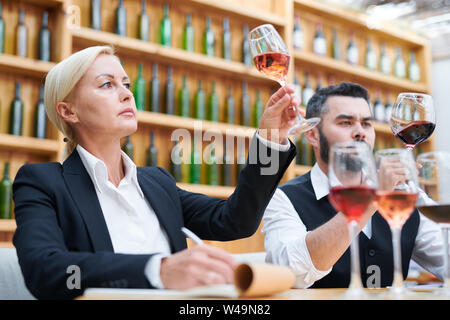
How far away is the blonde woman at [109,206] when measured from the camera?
0.76m

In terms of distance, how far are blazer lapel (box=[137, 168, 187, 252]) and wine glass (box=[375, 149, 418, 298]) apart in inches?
25.8

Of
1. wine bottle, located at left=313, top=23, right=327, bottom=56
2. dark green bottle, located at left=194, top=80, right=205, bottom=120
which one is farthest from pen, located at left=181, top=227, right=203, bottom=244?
wine bottle, located at left=313, top=23, right=327, bottom=56

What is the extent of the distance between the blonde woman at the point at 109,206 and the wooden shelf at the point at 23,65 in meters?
1.13

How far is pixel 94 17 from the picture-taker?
2.70 m

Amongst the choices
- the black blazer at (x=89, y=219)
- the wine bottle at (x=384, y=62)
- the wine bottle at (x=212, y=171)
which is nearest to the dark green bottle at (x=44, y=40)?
the wine bottle at (x=212, y=171)

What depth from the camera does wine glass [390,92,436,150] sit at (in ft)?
3.48

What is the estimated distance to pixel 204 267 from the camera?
698mm

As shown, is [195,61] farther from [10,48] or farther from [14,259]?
[14,259]

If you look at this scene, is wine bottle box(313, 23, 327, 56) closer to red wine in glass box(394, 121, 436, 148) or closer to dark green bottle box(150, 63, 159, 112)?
dark green bottle box(150, 63, 159, 112)

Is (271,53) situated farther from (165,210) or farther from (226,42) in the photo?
(226,42)

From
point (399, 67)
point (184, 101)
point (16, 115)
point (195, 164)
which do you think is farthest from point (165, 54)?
point (399, 67)

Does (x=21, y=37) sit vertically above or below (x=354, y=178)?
above

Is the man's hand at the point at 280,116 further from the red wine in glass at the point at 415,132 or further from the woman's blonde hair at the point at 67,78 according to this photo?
the woman's blonde hair at the point at 67,78

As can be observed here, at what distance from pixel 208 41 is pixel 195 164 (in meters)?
0.76
